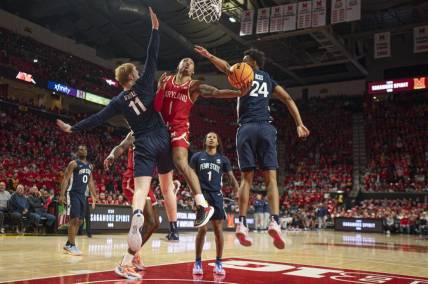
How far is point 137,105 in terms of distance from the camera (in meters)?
4.99

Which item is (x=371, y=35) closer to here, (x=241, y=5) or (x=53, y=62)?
(x=241, y=5)

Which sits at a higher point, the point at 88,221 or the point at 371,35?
the point at 371,35

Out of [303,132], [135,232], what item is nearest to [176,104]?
[135,232]

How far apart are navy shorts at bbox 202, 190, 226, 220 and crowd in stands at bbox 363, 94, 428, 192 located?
858 inches

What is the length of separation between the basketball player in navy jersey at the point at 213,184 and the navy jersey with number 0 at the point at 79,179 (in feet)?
11.0

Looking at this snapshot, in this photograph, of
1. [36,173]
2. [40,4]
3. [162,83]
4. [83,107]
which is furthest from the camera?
[83,107]

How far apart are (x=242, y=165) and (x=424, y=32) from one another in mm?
19705

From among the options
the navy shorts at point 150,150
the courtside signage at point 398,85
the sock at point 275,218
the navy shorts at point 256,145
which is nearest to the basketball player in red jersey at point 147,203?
the navy shorts at point 150,150

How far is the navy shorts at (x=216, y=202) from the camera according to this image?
19.6 feet

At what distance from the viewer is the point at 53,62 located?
26469 millimetres

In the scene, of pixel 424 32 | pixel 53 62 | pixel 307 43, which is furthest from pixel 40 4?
pixel 424 32

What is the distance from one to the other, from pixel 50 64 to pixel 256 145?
23.3 metres

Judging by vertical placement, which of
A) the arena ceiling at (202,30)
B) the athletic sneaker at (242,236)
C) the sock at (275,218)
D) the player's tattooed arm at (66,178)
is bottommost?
the athletic sneaker at (242,236)

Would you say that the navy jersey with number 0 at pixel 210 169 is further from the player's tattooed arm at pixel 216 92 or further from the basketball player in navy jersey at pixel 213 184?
the player's tattooed arm at pixel 216 92
